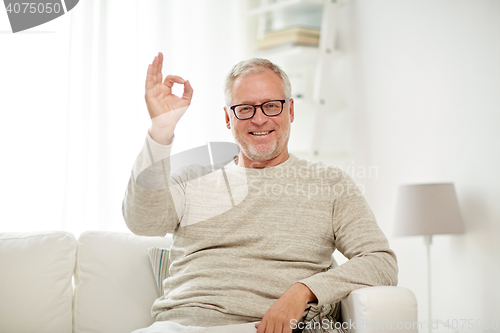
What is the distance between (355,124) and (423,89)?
20.5 inches

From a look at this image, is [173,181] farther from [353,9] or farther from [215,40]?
[353,9]

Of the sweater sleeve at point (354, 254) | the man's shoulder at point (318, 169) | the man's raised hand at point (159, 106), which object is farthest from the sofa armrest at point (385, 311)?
the man's raised hand at point (159, 106)

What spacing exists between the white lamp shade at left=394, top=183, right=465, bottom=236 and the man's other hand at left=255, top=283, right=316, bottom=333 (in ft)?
2.66

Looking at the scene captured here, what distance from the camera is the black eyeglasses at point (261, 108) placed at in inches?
56.8

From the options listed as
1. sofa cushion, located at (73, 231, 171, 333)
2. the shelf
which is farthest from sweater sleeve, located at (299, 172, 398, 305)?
the shelf

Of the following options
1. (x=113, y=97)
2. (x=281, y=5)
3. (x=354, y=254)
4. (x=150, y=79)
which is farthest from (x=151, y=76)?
(x=281, y=5)

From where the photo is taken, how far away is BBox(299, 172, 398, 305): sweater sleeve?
3.76ft

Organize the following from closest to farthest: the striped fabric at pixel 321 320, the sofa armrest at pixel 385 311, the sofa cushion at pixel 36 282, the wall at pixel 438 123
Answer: the sofa armrest at pixel 385 311 < the striped fabric at pixel 321 320 < the sofa cushion at pixel 36 282 < the wall at pixel 438 123

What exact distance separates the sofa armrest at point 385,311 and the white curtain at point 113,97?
1.39m

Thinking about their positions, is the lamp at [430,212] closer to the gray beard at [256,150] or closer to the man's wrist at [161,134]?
the gray beard at [256,150]

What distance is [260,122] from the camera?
1432mm

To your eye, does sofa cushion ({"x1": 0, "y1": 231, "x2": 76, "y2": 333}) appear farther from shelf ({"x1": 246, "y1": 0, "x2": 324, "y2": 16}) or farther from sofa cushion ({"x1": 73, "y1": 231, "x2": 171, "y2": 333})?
shelf ({"x1": 246, "y1": 0, "x2": 324, "y2": 16})

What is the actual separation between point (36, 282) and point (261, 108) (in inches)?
36.7

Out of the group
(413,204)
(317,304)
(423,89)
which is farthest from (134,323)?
(423,89)
